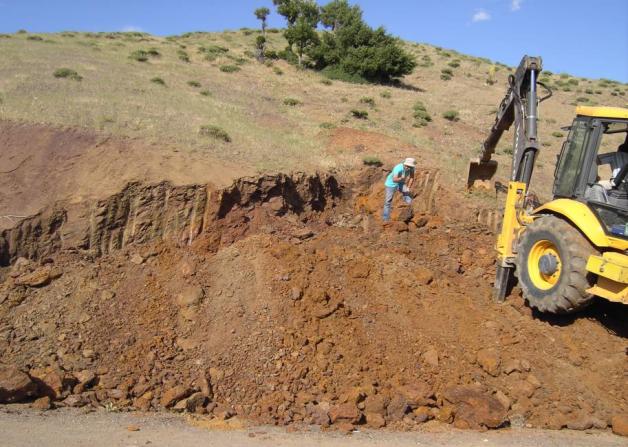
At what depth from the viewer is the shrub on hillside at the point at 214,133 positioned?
1156 cm

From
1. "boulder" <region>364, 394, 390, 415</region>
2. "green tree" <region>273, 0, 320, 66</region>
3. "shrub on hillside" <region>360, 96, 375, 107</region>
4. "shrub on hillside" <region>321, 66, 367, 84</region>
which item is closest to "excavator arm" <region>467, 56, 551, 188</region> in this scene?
"boulder" <region>364, 394, 390, 415</region>

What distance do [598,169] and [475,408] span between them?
3220mm

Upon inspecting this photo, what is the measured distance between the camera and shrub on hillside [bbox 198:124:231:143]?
11.6 m

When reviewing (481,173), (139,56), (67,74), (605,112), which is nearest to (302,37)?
(139,56)

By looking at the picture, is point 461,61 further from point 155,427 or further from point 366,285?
point 155,427

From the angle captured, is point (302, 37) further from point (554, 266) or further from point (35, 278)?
point (554, 266)

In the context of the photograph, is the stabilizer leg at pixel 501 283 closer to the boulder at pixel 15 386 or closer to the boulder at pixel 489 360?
the boulder at pixel 489 360

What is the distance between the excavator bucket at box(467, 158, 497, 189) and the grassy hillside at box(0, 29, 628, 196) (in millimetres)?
365

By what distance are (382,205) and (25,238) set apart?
6561 mm

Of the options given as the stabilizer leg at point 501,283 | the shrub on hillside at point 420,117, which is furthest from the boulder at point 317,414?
the shrub on hillside at point 420,117

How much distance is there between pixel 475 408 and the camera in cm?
555

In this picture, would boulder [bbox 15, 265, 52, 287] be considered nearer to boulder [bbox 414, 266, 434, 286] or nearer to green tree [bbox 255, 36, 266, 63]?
boulder [bbox 414, 266, 434, 286]

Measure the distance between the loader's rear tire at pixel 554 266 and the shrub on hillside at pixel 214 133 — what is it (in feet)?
23.2

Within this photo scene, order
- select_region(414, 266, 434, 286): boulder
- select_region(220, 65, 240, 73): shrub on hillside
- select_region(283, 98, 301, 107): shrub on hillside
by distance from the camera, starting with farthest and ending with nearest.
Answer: select_region(220, 65, 240, 73): shrub on hillside, select_region(283, 98, 301, 107): shrub on hillside, select_region(414, 266, 434, 286): boulder
